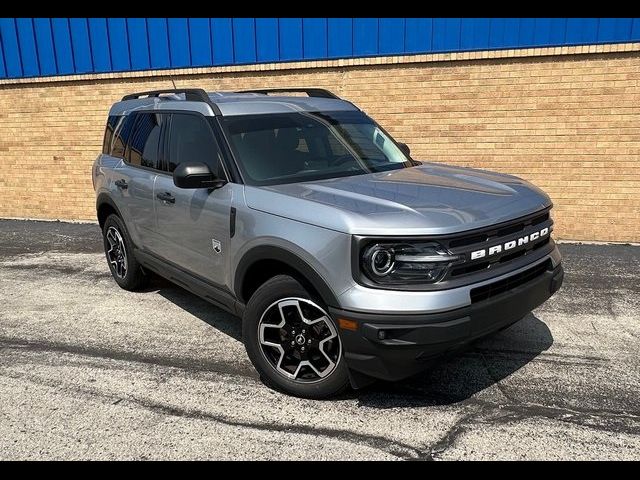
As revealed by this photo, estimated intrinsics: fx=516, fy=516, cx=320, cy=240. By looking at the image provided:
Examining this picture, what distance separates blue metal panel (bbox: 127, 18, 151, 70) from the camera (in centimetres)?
841

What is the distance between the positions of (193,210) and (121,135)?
1.93 m

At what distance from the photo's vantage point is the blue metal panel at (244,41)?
7.88 metres

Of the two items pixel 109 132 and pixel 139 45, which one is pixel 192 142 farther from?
pixel 139 45

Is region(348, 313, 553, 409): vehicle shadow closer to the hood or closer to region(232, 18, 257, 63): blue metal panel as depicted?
the hood

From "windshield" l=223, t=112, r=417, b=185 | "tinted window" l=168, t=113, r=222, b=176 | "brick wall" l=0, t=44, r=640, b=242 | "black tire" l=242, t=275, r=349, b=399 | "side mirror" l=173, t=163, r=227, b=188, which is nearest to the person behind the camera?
"black tire" l=242, t=275, r=349, b=399

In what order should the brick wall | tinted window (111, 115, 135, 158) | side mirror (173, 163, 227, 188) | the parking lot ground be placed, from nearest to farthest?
the parking lot ground, side mirror (173, 163, 227, 188), tinted window (111, 115, 135, 158), the brick wall

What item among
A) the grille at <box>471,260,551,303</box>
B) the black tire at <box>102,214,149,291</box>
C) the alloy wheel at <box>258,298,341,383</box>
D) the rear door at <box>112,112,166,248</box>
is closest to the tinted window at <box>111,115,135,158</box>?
the rear door at <box>112,112,166,248</box>

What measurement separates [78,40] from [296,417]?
830cm

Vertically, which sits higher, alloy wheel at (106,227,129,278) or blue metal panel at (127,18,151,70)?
blue metal panel at (127,18,151,70)

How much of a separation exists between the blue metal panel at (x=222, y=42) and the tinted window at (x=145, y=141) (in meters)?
3.60

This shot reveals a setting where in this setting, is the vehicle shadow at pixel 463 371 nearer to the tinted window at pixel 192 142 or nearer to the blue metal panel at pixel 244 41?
the tinted window at pixel 192 142

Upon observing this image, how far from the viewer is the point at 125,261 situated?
211 inches
